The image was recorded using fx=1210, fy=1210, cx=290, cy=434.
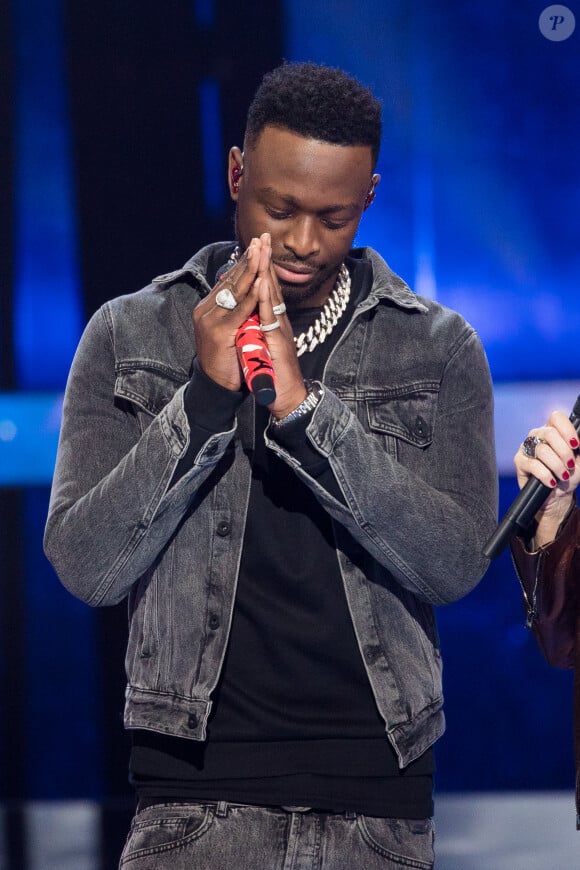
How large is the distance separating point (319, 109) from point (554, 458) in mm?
607

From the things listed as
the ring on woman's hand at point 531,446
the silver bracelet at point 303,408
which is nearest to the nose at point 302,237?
the silver bracelet at point 303,408

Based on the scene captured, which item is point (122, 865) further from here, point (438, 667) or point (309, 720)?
point (438, 667)

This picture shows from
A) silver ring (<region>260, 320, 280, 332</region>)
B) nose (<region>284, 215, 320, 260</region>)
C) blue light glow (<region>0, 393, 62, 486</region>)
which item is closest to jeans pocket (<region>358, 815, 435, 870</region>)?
silver ring (<region>260, 320, 280, 332</region>)

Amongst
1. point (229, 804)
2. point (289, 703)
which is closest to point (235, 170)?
point (289, 703)

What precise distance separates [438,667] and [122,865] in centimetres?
52

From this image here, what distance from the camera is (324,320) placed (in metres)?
1.83

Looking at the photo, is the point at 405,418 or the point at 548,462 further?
the point at 405,418

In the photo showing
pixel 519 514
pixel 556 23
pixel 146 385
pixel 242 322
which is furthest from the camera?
pixel 556 23

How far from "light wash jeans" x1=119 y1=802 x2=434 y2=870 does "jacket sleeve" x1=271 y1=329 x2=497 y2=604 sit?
12.9 inches

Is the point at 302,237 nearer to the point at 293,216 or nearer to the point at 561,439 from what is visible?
the point at 293,216

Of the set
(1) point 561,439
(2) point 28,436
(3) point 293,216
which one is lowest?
(2) point 28,436

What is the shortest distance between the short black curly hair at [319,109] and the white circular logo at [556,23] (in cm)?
135

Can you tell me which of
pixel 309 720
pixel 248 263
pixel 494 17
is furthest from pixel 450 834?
pixel 494 17

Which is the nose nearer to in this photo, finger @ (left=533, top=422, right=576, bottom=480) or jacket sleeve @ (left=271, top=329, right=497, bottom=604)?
jacket sleeve @ (left=271, top=329, right=497, bottom=604)
